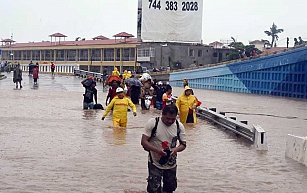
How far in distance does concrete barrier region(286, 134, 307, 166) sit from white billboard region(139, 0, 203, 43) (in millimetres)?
32221

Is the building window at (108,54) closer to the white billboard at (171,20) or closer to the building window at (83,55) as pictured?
the building window at (83,55)

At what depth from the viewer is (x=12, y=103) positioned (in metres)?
23.1

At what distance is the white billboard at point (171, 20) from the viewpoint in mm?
43438

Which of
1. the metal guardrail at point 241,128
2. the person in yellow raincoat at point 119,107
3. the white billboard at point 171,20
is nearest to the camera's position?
the metal guardrail at point 241,128

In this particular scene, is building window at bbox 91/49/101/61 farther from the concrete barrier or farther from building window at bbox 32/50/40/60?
the concrete barrier

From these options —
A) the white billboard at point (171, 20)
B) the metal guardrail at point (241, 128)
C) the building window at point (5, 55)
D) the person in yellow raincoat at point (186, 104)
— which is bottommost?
the metal guardrail at point (241, 128)

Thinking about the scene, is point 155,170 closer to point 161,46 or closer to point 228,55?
point 161,46

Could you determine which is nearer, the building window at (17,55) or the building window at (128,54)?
the building window at (128,54)

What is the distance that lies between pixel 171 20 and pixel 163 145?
3870 centimetres

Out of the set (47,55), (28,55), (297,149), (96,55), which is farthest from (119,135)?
(28,55)

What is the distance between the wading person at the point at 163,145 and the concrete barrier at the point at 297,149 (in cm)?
415

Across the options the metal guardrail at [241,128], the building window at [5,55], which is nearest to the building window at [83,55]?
the building window at [5,55]

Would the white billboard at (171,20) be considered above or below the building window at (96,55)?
above

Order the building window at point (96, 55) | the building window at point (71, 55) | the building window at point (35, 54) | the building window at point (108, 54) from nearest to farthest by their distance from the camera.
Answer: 1. the building window at point (108, 54)
2. the building window at point (96, 55)
3. the building window at point (71, 55)
4. the building window at point (35, 54)
